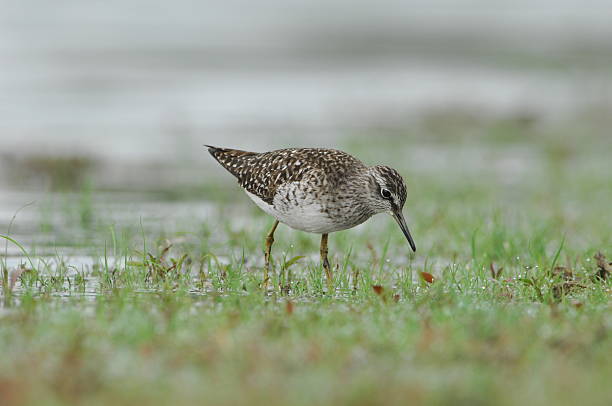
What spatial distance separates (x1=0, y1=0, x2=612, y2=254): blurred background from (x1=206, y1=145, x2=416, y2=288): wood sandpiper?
3265 millimetres

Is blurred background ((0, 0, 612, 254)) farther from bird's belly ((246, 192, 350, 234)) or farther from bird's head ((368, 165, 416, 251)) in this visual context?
bird's head ((368, 165, 416, 251))

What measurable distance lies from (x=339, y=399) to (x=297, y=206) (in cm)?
404

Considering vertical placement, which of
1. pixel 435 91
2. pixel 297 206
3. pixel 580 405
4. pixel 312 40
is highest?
pixel 312 40

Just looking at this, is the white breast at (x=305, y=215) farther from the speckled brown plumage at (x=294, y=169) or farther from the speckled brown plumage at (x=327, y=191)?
the speckled brown plumage at (x=294, y=169)

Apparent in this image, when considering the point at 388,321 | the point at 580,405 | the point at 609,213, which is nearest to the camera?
the point at 580,405

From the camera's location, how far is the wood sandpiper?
8.85 metres

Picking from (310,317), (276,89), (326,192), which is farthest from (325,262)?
(276,89)

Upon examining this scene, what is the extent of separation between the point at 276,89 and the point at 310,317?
61.2 ft

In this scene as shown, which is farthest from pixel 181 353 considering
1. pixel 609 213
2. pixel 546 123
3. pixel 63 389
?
pixel 546 123

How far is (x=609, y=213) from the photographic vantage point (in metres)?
12.9

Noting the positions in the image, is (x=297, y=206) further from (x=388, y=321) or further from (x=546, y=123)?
(x=546, y=123)

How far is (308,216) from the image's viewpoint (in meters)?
8.88

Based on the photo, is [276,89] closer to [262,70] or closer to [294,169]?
[262,70]

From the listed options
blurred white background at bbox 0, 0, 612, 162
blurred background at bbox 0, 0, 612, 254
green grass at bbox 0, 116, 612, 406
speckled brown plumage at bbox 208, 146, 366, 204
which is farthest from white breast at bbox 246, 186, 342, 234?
blurred white background at bbox 0, 0, 612, 162
